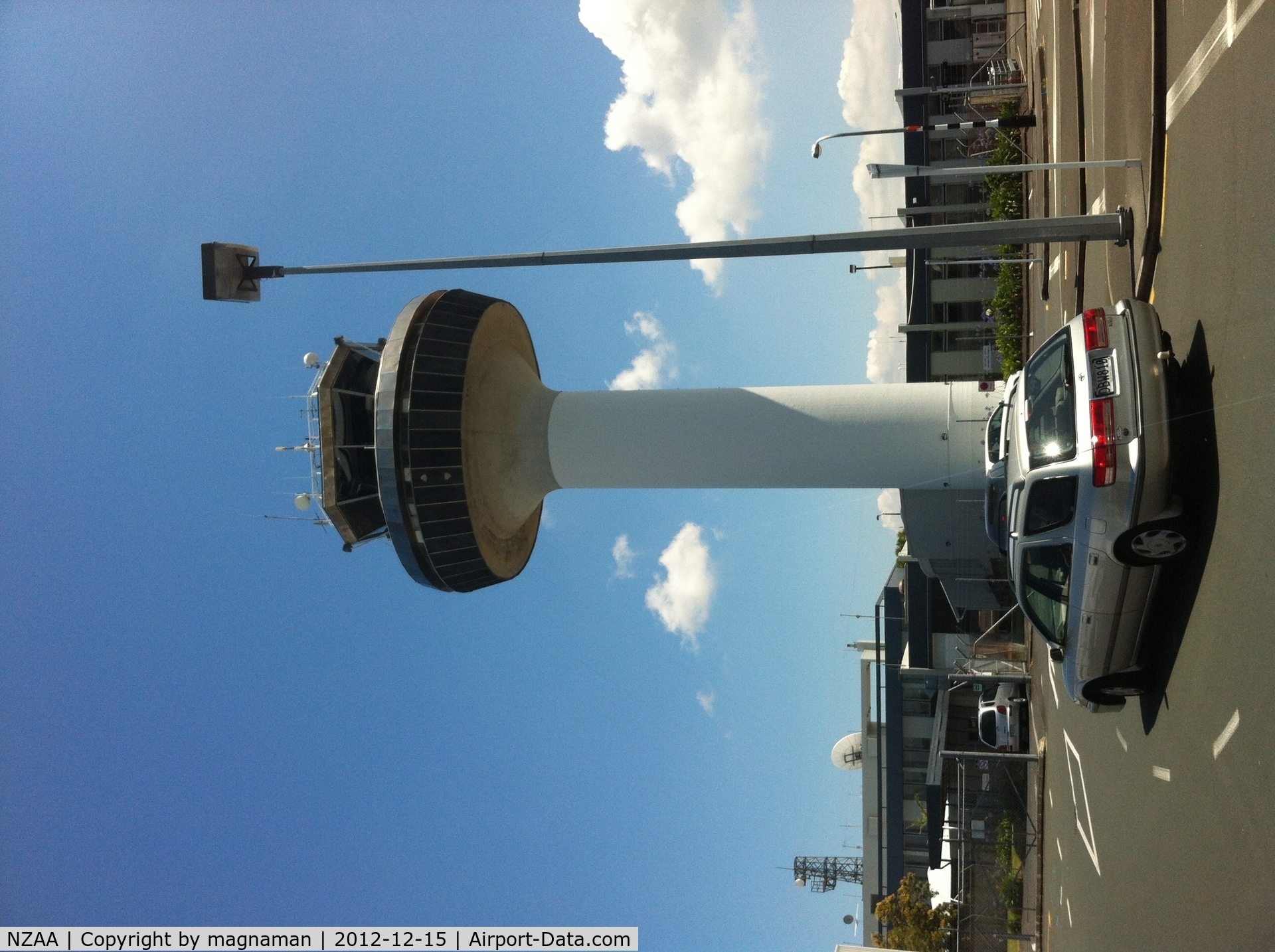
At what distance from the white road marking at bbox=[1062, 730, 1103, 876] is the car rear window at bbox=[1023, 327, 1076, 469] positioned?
900 cm

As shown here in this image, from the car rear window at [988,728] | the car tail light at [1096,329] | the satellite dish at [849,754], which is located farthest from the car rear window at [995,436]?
the satellite dish at [849,754]

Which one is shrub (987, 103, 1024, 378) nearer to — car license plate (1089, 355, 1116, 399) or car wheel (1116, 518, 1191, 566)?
car license plate (1089, 355, 1116, 399)

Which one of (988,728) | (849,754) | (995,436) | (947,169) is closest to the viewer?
(947,169)

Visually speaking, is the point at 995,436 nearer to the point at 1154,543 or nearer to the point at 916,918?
the point at 1154,543

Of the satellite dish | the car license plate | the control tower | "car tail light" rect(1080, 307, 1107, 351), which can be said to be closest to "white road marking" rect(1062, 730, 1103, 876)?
the control tower

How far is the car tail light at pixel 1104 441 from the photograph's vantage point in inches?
485

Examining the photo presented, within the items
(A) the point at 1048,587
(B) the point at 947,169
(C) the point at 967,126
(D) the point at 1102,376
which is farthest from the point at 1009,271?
(B) the point at 947,169

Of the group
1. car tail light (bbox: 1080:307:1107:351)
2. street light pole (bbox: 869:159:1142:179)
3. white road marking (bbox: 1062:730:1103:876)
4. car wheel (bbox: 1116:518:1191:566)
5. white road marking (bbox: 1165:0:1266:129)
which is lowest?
white road marking (bbox: 1062:730:1103:876)

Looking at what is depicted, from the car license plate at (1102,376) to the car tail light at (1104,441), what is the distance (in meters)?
0.14

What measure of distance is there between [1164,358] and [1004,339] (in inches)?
802

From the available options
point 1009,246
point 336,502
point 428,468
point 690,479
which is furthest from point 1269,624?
point 1009,246

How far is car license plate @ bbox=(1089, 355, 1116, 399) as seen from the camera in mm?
12719

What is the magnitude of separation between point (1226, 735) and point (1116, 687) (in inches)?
112

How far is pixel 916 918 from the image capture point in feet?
98.5
